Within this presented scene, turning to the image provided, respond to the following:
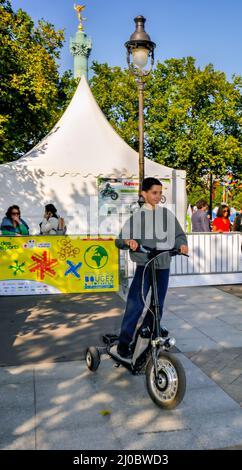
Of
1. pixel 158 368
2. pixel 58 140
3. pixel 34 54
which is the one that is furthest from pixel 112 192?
pixel 158 368

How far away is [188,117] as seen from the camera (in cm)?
3173

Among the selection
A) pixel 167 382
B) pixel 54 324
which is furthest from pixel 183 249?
pixel 54 324

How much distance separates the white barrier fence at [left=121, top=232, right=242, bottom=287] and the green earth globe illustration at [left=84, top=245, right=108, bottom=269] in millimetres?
753

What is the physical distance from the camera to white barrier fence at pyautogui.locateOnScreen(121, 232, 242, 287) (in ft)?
30.2

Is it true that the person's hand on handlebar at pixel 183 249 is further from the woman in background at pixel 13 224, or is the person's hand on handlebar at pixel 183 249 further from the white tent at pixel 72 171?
the white tent at pixel 72 171

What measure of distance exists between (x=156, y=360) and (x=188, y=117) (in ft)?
98.8

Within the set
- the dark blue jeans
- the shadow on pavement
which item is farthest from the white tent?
the dark blue jeans

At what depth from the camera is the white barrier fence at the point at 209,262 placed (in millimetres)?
9195

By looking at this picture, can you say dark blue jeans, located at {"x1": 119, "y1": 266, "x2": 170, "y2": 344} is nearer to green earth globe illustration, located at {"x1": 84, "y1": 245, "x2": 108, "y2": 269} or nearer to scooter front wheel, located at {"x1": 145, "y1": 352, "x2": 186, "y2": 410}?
scooter front wheel, located at {"x1": 145, "y1": 352, "x2": 186, "y2": 410}

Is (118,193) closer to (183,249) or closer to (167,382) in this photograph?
(183,249)

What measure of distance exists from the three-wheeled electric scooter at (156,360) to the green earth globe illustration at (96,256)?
4.50 metres

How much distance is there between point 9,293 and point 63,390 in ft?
15.5
